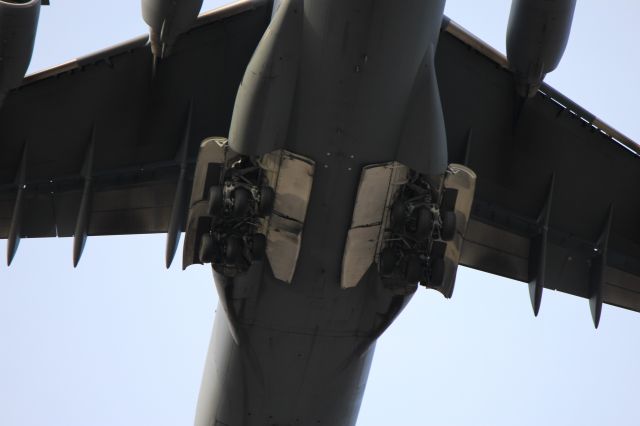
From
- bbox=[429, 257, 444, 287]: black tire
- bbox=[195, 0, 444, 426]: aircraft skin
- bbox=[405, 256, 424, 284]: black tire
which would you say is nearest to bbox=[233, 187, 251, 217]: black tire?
bbox=[195, 0, 444, 426]: aircraft skin

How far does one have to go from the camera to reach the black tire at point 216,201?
1277 centimetres

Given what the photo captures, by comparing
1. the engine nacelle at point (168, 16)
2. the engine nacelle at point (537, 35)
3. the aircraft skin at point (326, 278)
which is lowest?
the aircraft skin at point (326, 278)

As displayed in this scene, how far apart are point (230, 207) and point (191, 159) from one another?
2.25 m

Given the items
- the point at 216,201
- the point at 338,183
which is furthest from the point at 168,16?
the point at 338,183

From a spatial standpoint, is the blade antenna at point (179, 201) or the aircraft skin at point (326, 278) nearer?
the aircraft skin at point (326, 278)

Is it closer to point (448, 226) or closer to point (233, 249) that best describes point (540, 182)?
point (448, 226)

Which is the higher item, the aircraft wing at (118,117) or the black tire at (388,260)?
the aircraft wing at (118,117)

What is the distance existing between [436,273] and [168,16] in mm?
4203

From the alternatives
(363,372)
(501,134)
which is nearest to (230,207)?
(363,372)

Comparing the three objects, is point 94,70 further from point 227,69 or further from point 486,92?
point 486,92

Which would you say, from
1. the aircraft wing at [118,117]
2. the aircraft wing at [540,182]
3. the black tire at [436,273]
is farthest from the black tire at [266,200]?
the aircraft wing at [540,182]

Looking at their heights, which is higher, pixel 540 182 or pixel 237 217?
pixel 540 182

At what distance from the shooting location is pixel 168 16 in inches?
466

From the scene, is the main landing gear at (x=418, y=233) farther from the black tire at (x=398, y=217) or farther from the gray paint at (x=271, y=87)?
the gray paint at (x=271, y=87)
